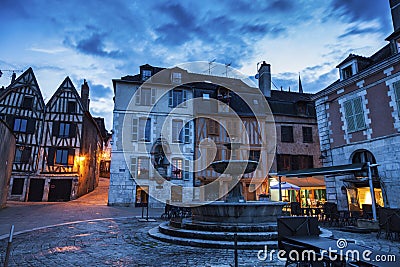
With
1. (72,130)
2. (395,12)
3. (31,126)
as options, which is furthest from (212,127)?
(31,126)

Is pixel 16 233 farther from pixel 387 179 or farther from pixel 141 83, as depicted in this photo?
pixel 141 83

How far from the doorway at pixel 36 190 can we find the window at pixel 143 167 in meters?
8.09

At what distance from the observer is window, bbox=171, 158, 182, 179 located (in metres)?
19.2

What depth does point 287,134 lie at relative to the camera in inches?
790

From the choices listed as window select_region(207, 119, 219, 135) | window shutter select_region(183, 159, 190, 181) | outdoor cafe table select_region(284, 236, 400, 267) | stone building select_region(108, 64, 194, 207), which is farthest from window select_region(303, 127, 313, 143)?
outdoor cafe table select_region(284, 236, 400, 267)

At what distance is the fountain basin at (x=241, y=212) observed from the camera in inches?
263

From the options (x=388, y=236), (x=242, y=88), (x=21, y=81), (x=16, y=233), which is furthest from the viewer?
(x=242, y=88)

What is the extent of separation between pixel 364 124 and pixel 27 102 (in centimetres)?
2286

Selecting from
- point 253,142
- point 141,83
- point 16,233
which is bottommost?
point 16,233

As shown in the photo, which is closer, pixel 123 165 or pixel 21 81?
pixel 123 165

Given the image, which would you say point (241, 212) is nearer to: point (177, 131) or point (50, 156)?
point (177, 131)

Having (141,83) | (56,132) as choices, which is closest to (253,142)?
(141,83)

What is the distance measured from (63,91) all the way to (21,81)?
3139 millimetres

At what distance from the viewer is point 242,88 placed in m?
22.7
